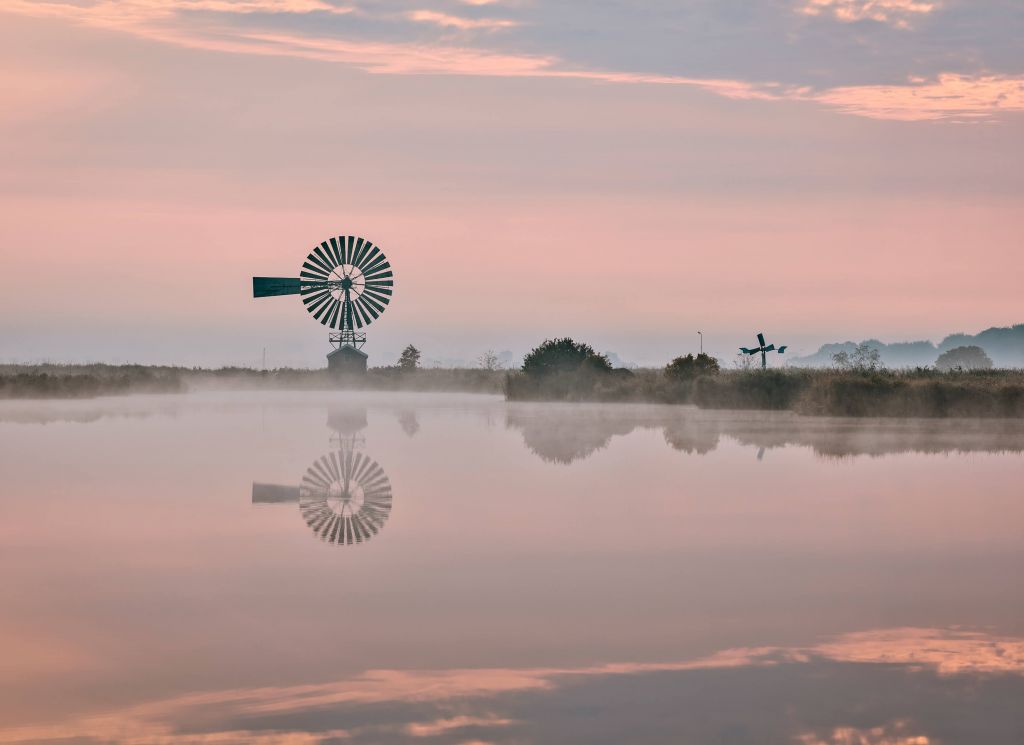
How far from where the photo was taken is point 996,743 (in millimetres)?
6801

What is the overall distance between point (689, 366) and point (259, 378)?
40927 mm

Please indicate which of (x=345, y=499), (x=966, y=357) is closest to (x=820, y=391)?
(x=345, y=499)

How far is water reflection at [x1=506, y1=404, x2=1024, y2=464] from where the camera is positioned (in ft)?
91.4

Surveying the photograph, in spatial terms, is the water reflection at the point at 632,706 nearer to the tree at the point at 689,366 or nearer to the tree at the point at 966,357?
the tree at the point at 689,366

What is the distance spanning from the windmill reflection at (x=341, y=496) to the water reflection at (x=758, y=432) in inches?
162

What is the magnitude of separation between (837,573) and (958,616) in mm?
2115

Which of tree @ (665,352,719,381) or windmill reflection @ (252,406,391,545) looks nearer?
windmill reflection @ (252,406,391,545)

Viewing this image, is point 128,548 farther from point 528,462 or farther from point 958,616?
point 528,462

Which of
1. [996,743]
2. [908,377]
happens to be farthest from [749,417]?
[996,743]

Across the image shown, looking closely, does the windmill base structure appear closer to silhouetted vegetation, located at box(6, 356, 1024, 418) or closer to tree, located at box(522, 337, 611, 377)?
silhouetted vegetation, located at box(6, 356, 1024, 418)

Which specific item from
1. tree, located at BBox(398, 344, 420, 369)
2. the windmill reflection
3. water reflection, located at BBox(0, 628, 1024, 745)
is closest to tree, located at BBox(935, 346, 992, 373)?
tree, located at BBox(398, 344, 420, 369)

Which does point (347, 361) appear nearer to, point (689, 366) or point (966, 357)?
point (689, 366)

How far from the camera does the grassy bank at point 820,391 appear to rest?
42.3 m

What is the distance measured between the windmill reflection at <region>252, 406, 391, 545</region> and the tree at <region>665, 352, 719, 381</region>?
106 feet
